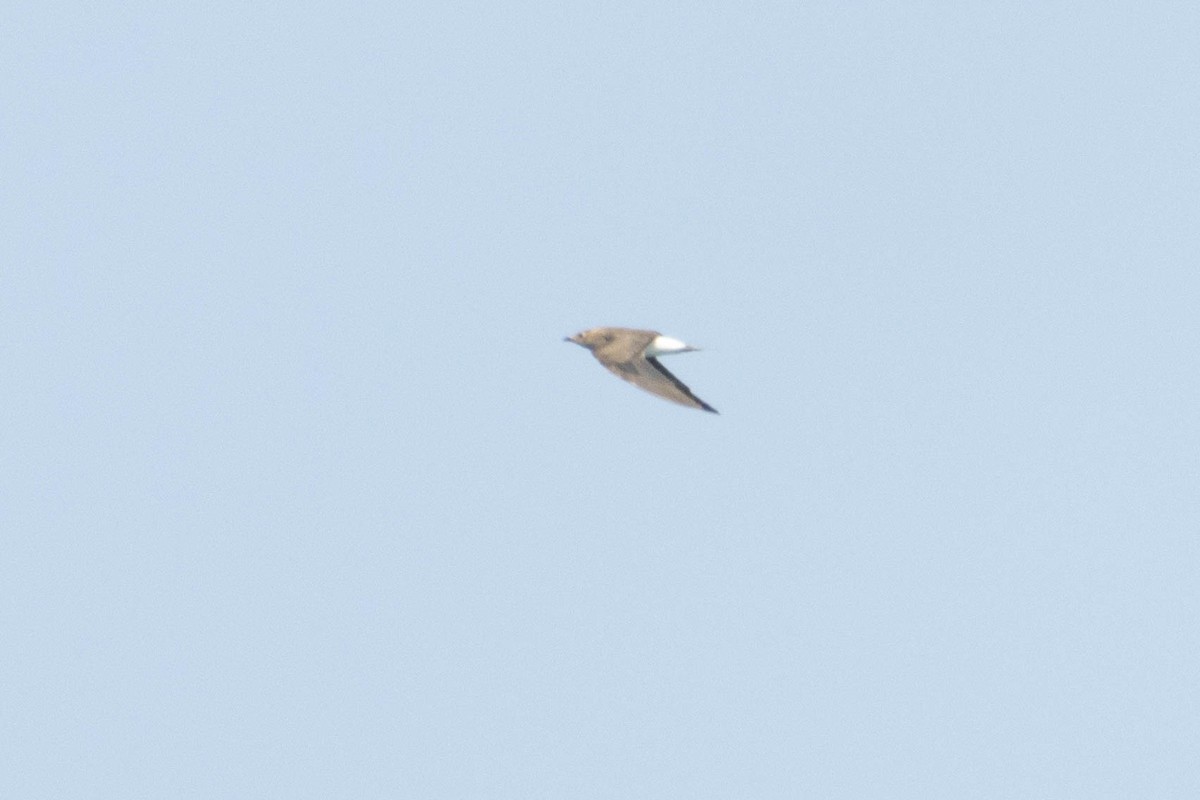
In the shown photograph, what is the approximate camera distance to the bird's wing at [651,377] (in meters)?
49.9

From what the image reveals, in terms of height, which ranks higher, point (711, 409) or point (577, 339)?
point (577, 339)

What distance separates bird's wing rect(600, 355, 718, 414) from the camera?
49938mm

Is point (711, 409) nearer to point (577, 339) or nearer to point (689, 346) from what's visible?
point (689, 346)

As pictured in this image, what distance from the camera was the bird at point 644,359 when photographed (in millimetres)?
49625

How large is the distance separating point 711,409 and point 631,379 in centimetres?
378

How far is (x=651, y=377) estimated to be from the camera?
50406 mm

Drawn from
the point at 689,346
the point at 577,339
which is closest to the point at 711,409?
the point at 689,346

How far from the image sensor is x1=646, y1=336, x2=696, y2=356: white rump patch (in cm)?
4944

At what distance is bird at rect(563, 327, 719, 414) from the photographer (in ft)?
163

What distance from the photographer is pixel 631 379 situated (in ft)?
166

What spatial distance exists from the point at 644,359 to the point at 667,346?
1251 mm

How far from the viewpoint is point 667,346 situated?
49656 millimetres

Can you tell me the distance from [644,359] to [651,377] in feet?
2.52

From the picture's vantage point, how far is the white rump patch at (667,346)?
4944 centimetres
